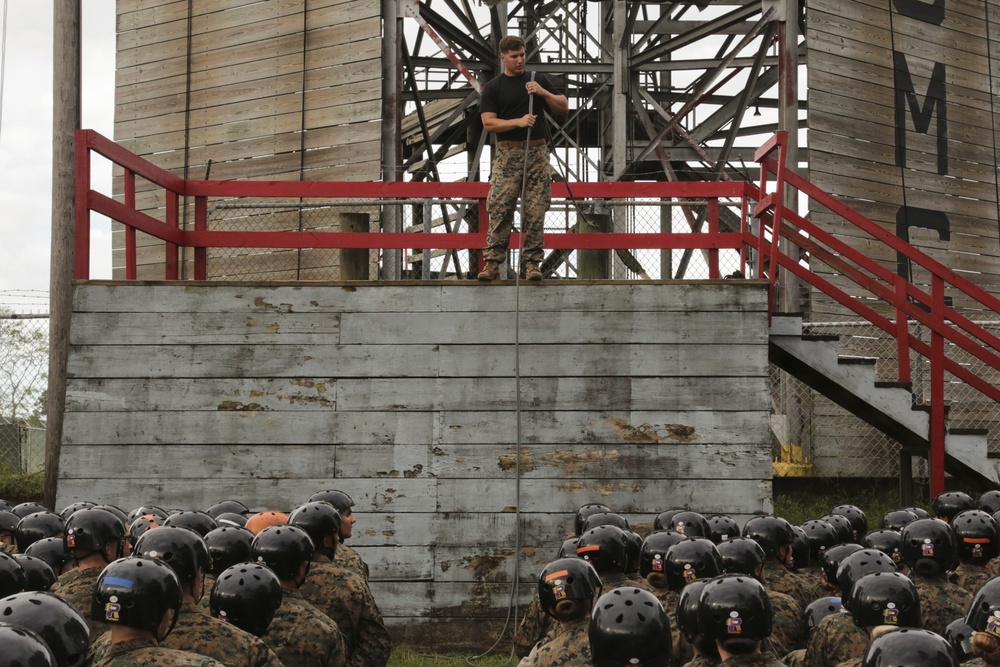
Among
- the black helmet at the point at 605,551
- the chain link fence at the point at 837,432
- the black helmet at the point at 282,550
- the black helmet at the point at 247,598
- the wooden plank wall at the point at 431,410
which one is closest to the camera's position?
the black helmet at the point at 247,598

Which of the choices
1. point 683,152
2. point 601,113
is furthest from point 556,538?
point 683,152

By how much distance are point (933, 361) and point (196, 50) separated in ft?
37.5

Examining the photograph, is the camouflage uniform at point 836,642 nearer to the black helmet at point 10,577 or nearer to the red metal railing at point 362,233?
the black helmet at point 10,577

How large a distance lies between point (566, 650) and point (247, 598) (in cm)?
145

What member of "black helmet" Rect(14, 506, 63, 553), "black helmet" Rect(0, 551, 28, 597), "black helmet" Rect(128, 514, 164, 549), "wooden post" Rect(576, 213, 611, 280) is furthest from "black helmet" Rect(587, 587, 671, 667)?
"wooden post" Rect(576, 213, 611, 280)

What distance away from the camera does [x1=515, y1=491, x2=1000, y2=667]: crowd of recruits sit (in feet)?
15.3

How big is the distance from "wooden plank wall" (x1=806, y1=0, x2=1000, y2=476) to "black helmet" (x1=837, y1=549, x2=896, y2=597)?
1033cm

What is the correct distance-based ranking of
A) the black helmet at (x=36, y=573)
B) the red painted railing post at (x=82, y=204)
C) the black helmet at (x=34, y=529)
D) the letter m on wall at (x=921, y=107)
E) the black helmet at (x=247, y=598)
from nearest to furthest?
the black helmet at (x=247, y=598)
the black helmet at (x=36, y=573)
the black helmet at (x=34, y=529)
the red painted railing post at (x=82, y=204)
the letter m on wall at (x=921, y=107)

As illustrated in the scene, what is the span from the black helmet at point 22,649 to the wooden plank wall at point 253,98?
43.4 ft

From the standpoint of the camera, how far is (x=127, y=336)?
1080 cm

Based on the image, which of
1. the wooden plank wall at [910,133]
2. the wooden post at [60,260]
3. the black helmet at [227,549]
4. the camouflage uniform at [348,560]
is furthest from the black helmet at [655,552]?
the wooden plank wall at [910,133]

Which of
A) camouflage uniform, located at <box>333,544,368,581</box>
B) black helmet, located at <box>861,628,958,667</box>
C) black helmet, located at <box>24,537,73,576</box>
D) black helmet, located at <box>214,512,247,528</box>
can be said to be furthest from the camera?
Answer: black helmet, located at <box>214,512,247,528</box>

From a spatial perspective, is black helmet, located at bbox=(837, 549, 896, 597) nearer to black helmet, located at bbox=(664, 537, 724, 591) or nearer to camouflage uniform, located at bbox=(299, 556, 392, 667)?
black helmet, located at bbox=(664, 537, 724, 591)

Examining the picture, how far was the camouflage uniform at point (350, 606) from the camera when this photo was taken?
23.8ft
